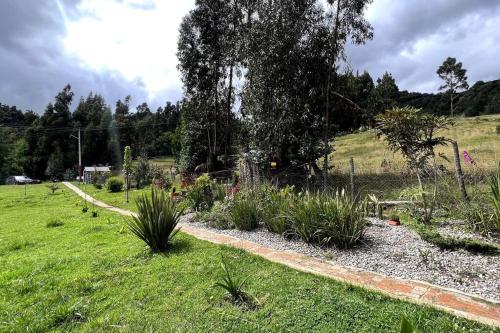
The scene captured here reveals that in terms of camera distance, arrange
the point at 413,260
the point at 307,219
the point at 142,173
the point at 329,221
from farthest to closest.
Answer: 1. the point at 142,173
2. the point at 307,219
3. the point at 329,221
4. the point at 413,260

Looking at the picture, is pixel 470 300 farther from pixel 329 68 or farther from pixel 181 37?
pixel 181 37

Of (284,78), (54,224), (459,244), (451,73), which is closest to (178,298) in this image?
(459,244)

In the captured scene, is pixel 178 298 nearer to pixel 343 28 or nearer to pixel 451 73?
pixel 343 28

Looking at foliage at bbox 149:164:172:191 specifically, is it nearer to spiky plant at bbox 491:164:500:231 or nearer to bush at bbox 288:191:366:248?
bush at bbox 288:191:366:248

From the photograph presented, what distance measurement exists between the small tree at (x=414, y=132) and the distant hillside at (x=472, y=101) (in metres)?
51.7

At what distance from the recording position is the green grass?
2.95 meters

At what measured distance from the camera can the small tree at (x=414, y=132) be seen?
19.8 feet

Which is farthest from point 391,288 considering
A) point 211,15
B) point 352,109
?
point 211,15

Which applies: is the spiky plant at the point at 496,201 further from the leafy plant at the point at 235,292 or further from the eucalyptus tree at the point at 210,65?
the eucalyptus tree at the point at 210,65

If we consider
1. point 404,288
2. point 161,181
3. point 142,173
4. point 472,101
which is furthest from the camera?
point 472,101

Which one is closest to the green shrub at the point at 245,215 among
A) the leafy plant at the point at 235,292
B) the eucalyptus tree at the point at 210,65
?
the leafy plant at the point at 235,292

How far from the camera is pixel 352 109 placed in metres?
15.6

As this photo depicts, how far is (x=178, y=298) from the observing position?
3.80 meters

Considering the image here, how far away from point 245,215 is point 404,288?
373 centimetres
